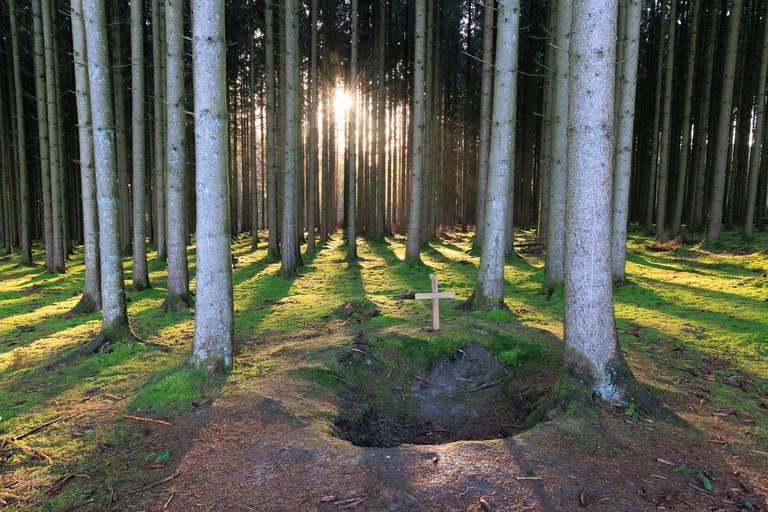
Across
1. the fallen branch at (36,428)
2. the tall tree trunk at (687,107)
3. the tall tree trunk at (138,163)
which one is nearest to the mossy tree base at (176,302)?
the tall tree trunk at (138,163)

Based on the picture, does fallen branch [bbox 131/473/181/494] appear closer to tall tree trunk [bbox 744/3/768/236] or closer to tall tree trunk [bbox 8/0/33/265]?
tall tree trunk [bbox 8/0/33/265]

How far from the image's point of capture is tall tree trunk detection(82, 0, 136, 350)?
659cm

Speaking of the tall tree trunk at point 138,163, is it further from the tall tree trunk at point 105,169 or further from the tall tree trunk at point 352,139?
the tall tree trunk at point 352,139

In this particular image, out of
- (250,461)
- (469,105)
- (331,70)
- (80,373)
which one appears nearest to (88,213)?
(80,373)

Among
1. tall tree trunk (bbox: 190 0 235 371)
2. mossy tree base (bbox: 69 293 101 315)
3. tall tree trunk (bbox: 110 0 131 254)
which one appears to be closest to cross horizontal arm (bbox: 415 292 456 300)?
tall tree trunk (bbox: 190 0 235 371)

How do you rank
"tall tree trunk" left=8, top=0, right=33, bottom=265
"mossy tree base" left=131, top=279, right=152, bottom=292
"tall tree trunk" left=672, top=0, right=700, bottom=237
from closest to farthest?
"mossy tree base" left=131, top=279, right=152, bottom=292
"tall tree trunk" left=8, top=0, right=33, bottom=265
"tall tree trunk" left=672, top=0, right=700, bottom=237

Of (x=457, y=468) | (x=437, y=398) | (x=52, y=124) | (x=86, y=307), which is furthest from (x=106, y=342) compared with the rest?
(x=52, y=124)

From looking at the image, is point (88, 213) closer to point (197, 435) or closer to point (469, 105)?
point (197, 435)

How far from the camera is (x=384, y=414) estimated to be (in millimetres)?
5598

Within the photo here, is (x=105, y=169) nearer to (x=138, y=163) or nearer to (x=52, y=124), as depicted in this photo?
(x=138, y=163)

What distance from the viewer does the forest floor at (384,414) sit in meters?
3.38

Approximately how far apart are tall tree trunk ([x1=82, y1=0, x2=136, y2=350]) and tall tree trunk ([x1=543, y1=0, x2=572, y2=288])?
324 inches

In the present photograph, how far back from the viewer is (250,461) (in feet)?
12.5

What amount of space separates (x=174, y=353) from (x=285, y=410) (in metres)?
3.15
